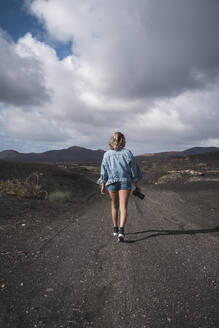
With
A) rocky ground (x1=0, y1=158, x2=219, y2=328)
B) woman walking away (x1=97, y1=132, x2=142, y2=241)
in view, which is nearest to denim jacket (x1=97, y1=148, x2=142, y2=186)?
woman walking away (x1=97, y1=132, x2=142, y2=241)

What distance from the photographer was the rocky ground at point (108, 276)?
7.32 feet

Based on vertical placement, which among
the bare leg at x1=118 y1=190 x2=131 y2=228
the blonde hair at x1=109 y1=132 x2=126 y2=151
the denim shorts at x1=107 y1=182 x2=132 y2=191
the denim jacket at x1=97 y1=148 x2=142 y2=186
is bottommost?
the bare leg at x1=118 y1=190 x2=131 y2=228

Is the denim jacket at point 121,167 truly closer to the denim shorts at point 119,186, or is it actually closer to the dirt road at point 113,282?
the denim shorts at point 119,186

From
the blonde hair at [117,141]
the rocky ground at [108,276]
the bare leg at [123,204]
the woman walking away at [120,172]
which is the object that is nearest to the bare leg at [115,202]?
the woman walking away at [120,172]

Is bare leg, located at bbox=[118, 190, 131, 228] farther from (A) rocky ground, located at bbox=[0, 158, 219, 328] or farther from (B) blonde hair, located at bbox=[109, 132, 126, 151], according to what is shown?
(B) blonde hair, located at bbox=[109, 132, 126, 151]

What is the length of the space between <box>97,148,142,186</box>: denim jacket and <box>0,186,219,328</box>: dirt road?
1.27 m

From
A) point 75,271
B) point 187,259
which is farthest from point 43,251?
point 187,259

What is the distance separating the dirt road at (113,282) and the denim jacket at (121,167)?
1.27 meters

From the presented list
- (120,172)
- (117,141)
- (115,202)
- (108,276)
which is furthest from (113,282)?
(117,141)

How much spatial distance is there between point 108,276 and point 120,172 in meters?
2.05

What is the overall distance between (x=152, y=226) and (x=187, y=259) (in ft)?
7.03

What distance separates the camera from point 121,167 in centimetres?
456

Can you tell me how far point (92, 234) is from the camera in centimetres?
507

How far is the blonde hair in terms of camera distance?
4.62m
